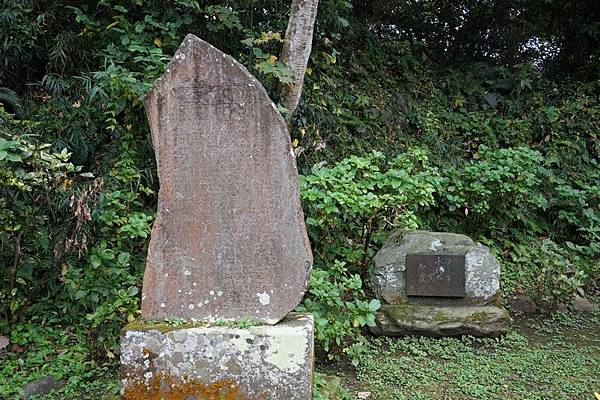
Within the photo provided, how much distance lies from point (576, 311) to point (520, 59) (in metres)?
5.42

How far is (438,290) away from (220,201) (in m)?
2.29

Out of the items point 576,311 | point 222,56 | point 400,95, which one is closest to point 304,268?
point 222,56

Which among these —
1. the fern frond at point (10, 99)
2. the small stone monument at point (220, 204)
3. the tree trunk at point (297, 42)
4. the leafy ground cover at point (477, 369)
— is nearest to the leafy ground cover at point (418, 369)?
the leafy ground cover at point (477, 369)

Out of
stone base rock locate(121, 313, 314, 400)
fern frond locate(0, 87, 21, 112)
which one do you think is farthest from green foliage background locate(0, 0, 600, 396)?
stone base rock locate(121, 313, 314, 400)

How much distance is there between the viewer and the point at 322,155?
5.84 m

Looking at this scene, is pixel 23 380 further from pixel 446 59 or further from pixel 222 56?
pixel 446 59

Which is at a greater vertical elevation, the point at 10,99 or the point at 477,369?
the point at 10,99

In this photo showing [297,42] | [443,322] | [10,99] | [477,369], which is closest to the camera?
[477,369]

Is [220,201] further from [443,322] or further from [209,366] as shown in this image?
[443,322]

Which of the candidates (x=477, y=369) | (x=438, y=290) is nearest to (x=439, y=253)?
(x=438, y=290)

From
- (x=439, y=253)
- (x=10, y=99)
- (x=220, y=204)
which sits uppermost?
(x=10, y=99)

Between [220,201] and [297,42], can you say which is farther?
[297,42]

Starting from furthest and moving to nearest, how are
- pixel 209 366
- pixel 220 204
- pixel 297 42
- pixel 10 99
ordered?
pixel 297 42
pixel 10 99
pixel 220 204
pixel 209 366

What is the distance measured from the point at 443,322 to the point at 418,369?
0.61 metres
